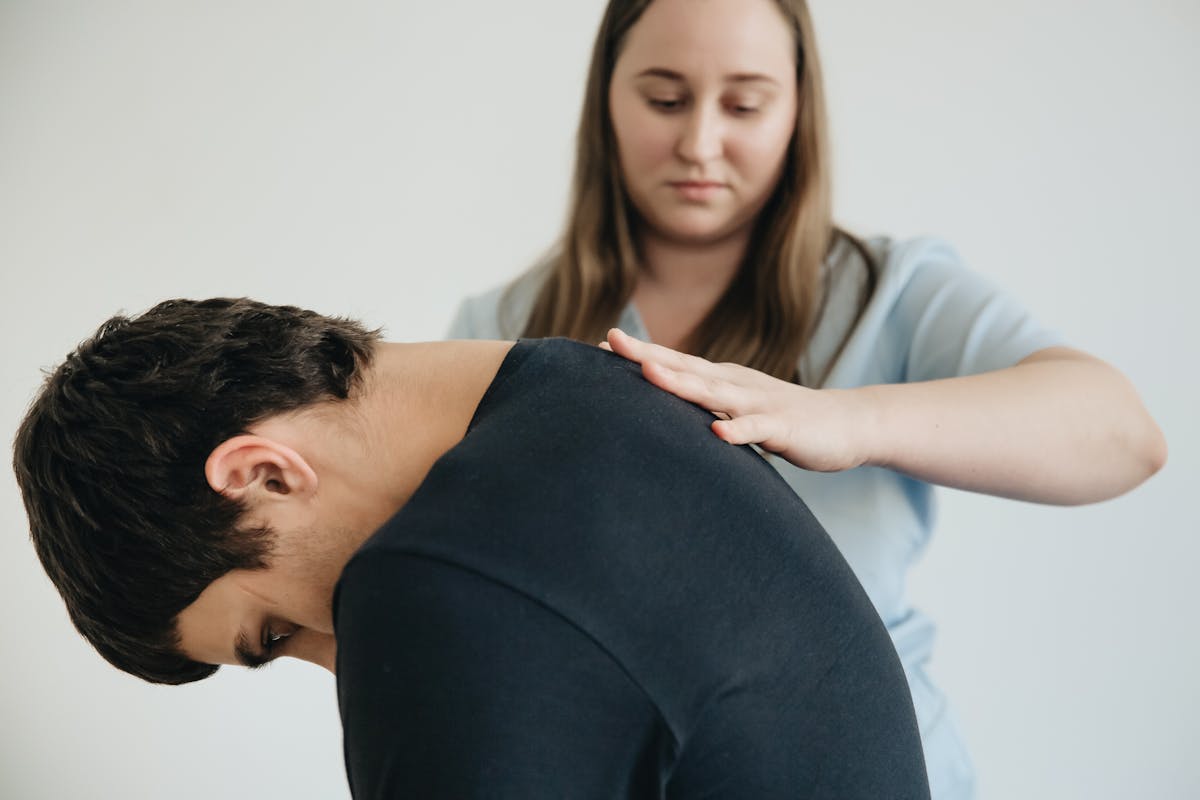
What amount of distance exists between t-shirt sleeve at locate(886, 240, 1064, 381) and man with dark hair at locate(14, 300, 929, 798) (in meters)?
0.48

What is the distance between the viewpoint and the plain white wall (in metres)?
2.03

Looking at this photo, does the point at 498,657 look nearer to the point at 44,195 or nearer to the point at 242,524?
the point at 242,524

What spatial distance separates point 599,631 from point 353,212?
1761 mm

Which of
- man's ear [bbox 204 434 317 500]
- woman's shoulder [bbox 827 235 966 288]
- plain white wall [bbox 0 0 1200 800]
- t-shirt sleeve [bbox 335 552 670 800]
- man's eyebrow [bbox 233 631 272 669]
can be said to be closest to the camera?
t-shirt sleeve [bbox 335 552 670 800]

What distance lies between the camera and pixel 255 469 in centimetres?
83

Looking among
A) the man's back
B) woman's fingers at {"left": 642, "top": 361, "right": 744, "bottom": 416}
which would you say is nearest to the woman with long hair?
woman's fingers at {"left": 642, "top": 361, "right": 744, "bottom": 416}

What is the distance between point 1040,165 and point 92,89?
178cm

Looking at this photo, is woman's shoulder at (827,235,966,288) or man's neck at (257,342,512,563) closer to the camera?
man's neck at (257,342,512,563)

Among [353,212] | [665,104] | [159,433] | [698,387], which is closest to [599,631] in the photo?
[698,387]

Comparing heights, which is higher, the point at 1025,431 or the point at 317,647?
the point at 1025,431

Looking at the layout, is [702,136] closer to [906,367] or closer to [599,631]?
[906,367]

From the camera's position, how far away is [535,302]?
1.56 meters

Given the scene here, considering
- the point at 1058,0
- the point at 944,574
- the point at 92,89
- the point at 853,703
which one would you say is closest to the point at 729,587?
the point at 853,703

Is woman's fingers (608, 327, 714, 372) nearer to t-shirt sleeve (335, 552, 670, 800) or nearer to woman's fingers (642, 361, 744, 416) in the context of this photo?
woman's fingers (642, 361, 744, 416)
